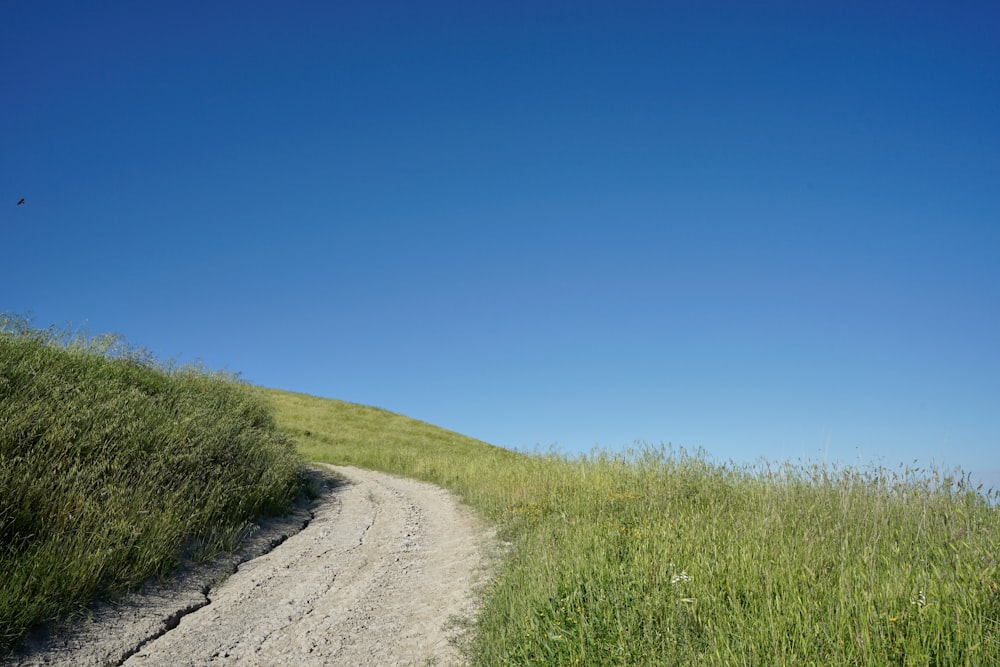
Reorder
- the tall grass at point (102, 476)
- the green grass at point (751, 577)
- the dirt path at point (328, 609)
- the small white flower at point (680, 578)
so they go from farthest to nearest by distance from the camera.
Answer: the tall grass at point (102, 476) → the dirt path at point (328, 609) → the small white flower at point (680, 578) → the green grass at point (751, 577)

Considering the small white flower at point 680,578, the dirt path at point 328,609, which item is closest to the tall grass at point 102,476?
the dirt path at point 328,609

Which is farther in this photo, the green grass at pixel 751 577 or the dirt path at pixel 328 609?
the dirt path at pixel 328 609

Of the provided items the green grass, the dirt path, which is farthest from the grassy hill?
the dirt path

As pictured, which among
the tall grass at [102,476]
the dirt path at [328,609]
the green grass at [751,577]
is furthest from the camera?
the tall grass at [102,476]

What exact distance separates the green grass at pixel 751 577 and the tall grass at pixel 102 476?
5.27 m

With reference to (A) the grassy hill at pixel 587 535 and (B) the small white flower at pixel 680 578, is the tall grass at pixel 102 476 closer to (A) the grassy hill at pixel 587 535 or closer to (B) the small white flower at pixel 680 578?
(A) the grassy hill at pixel 587 535

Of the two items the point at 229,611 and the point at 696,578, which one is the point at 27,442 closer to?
the point at 229,611

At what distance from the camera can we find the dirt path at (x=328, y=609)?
6622mm

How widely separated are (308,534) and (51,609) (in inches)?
227

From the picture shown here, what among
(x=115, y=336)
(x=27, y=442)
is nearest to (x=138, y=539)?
(x=27, y=442)

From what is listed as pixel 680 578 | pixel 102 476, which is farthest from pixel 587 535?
pixel 102 476

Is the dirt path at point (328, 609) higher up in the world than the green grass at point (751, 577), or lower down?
lower down

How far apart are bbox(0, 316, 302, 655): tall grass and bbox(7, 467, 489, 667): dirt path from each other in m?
0.79

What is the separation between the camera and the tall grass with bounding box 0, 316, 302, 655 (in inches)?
301
